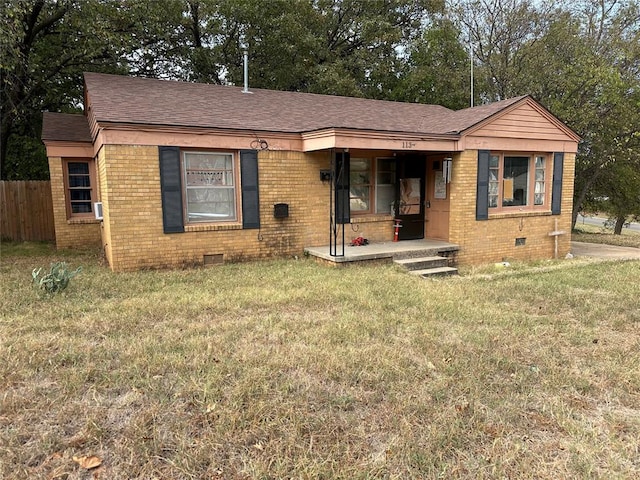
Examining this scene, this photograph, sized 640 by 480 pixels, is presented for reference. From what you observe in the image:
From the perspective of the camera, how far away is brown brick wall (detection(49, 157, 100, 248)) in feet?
35.6

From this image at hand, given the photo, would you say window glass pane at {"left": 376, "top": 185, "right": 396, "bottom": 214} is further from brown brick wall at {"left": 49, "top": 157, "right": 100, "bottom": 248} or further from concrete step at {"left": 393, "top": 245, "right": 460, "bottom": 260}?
brown brick wall at {"left": 49, "top": 157, "right": 100, "bottom": 248}

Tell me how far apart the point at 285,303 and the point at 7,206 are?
1104 centimetres

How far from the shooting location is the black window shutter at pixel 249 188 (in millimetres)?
8570

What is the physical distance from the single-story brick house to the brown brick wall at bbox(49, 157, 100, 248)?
3 centimetres

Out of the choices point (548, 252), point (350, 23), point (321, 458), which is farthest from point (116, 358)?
point (350, 23)

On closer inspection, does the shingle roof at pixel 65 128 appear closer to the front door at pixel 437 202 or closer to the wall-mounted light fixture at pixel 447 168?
the front door at pixel 437 202

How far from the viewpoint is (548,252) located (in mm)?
10664

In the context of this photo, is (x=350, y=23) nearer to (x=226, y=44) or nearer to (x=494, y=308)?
(x=226, y=44)

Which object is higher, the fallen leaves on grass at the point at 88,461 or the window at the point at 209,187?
the window at the point at 209,187

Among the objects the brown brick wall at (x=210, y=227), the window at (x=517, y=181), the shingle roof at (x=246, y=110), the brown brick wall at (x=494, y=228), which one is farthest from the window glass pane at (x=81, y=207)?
the window at (x=517, y=181)

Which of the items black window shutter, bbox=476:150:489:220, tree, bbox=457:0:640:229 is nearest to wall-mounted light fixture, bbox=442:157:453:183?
black window shutter, bbox=476:150:489:220

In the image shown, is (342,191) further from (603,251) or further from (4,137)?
(4,137)

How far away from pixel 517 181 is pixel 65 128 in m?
11.5

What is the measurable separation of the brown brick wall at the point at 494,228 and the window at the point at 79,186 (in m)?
9.16
